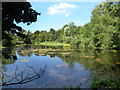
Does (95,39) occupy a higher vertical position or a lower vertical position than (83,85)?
higher

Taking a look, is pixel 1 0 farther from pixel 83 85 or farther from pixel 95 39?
pixel 95 39

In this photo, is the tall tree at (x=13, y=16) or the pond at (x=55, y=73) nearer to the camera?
the tall tree at (x=13, y=16)

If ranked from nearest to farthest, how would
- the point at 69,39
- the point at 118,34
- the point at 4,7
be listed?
the point at 4,7
the point at 118,34
the point at 69,39

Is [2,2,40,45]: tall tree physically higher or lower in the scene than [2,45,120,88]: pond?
higher

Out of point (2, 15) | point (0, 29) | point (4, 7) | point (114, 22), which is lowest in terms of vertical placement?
point (0, 29)

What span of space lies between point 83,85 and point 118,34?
25211 mm

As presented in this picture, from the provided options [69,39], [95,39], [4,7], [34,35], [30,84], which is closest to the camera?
[4,7]

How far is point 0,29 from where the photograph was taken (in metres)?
3.86

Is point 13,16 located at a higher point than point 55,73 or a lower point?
higher

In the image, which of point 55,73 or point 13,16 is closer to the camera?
point 13,16

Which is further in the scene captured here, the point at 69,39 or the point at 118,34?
the point at 69,39

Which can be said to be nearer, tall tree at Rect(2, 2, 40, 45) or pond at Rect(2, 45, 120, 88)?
tall tree at Rect(2, 2, 40, 45)

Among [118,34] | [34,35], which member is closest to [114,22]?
[118,34]

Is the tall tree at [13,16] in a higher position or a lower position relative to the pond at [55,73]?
higher
